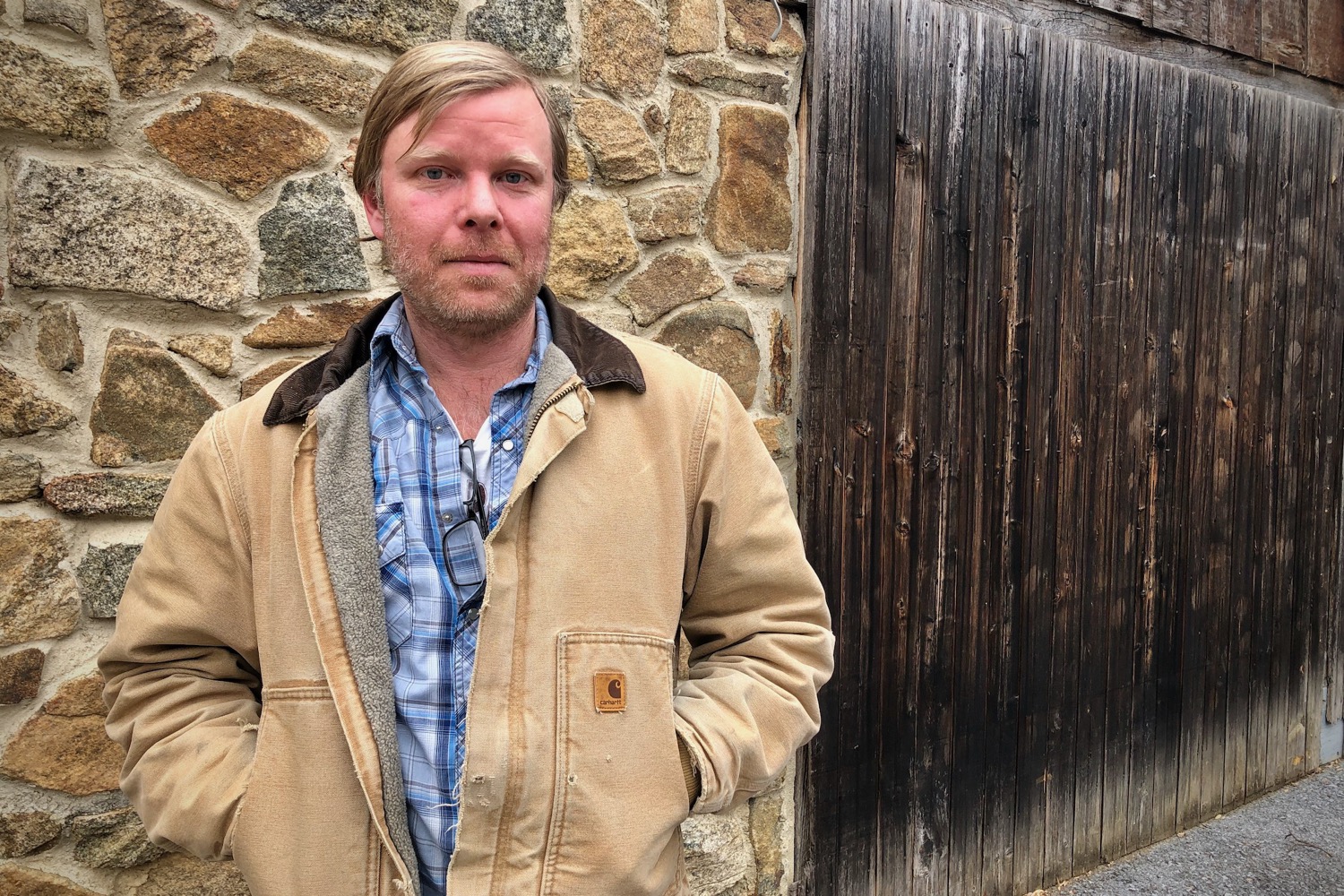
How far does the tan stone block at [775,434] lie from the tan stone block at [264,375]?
1.14m

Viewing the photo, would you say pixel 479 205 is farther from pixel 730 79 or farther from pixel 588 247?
pixel 730 79

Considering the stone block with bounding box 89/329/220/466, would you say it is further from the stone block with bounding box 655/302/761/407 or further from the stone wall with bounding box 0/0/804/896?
the stone block with bounding box 655/302/761/407

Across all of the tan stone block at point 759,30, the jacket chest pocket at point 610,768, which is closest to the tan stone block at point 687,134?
the tan stone block at point 759,30

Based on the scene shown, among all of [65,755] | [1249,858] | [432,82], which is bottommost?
[1249,858]

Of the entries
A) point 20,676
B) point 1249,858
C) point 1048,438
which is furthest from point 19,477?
point 1249,858

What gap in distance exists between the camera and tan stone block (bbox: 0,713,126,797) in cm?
180

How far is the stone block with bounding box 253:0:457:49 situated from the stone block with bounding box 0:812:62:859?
1527 millimetres

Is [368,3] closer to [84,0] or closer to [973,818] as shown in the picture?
[84,0]

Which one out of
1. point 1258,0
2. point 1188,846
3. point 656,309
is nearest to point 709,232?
point 656,309

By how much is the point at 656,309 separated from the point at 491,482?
1.08 meters

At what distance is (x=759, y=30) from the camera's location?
260 cm

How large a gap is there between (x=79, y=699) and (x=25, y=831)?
0.78 feet

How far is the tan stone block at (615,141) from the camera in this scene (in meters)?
2.35

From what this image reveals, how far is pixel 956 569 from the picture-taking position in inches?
125
